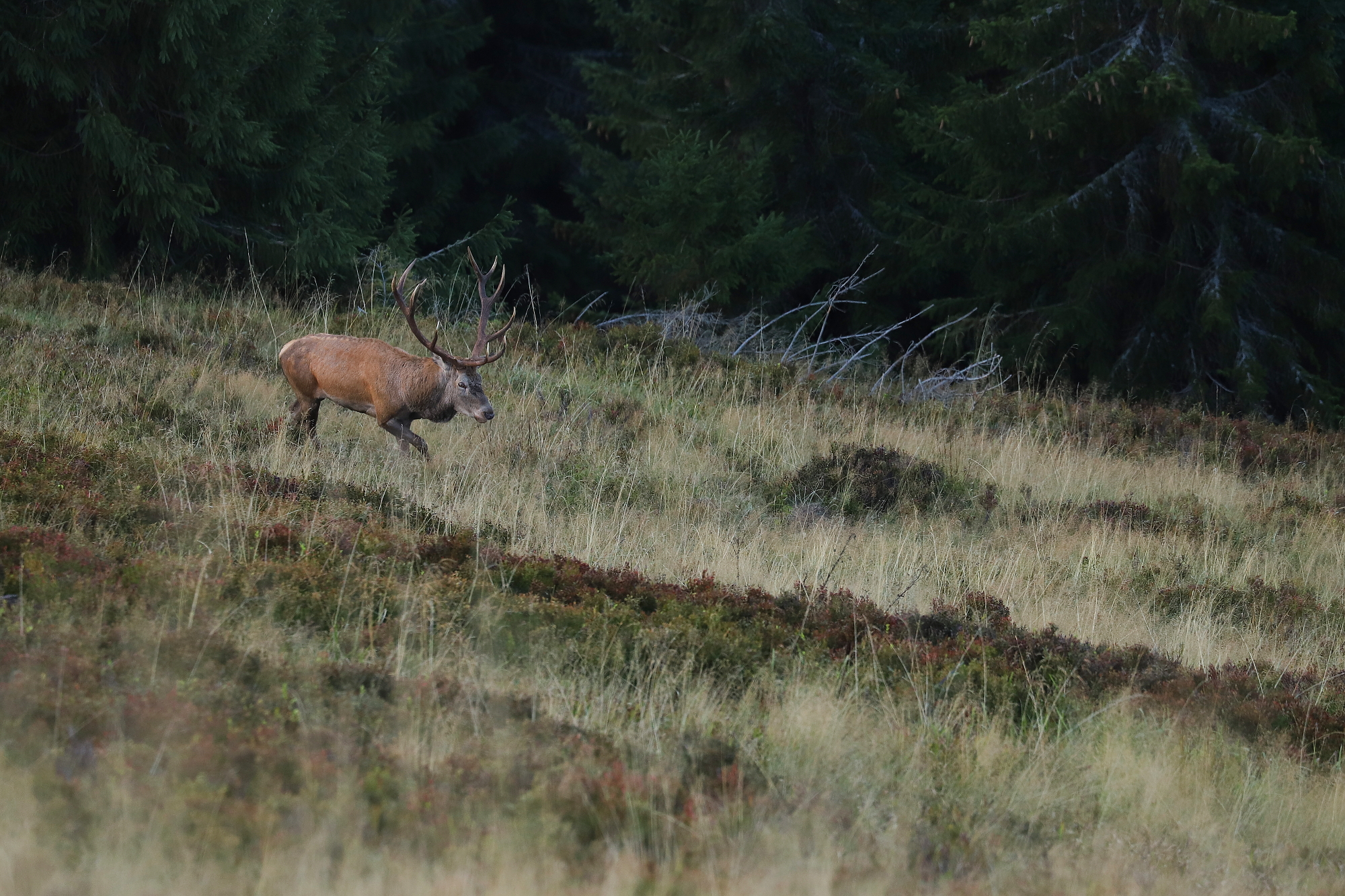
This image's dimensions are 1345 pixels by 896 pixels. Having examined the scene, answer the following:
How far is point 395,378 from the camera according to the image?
8195 mm

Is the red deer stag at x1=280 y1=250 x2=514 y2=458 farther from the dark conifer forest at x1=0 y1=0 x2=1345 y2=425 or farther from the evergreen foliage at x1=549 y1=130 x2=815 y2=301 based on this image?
the evergreen foliage at x1=549 y1=130 x2=815 y2=301

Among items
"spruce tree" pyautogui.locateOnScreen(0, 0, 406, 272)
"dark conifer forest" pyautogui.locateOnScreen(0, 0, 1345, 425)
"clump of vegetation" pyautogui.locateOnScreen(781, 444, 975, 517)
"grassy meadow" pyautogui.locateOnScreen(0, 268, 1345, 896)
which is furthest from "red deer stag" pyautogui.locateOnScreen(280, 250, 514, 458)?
"spruce tree" pyautogui.locateOnScreen(0, 0, 406, 272)

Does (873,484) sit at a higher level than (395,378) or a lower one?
lower

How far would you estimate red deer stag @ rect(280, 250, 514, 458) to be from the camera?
8.16 m

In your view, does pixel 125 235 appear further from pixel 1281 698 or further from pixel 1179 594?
pixel 1281 698

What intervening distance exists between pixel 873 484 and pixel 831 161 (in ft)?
43.7

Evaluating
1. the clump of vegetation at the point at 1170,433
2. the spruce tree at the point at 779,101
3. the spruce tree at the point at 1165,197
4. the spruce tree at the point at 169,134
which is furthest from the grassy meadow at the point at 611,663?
the spruce tree at the point at 779,101

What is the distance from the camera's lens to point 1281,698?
18.7 ft

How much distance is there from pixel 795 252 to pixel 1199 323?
559 centimetres

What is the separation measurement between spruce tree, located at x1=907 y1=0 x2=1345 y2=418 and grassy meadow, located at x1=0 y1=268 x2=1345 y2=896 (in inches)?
298

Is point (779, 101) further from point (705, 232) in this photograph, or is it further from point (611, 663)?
point (611, 663)

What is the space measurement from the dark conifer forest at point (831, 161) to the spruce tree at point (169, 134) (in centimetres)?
4

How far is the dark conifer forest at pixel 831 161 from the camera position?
14273 millimetres

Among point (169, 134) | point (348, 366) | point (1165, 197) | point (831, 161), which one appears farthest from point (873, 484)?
point (831, 161)
